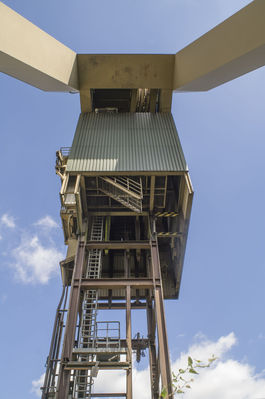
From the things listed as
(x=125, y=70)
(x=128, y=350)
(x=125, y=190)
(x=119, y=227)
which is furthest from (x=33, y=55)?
(x=128, y=350)

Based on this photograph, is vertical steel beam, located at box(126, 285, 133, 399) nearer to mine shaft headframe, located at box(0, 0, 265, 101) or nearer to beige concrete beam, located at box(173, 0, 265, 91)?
beige concrete beam, located at box(173, 0, 265, 91)

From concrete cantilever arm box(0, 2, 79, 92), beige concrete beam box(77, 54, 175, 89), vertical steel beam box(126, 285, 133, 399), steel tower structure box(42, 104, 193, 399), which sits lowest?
vertical steel beam box(126, 285, 133, 399)

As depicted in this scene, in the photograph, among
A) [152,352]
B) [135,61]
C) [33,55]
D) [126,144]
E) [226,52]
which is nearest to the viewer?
[226,52]

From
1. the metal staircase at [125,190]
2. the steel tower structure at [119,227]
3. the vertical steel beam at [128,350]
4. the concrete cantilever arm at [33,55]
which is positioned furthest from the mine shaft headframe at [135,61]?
the vertical steel beam at [128,350]

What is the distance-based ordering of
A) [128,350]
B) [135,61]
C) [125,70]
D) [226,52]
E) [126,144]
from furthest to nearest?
[125,70] < [135,61] < [126,144] < [226,52] < [128,350]

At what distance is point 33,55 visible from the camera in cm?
1545

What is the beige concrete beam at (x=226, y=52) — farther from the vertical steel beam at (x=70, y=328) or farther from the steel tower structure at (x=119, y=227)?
the vertical steel beam at (x=70, y=328)

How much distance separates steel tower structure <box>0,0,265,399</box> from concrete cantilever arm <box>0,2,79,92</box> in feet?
0.20

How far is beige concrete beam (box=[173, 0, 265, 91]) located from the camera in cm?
1261

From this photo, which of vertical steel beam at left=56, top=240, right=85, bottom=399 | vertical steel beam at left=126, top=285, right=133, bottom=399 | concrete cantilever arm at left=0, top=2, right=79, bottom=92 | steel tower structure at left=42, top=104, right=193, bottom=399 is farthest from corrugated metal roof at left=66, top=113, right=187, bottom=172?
vertical steel beam at left=126, top=285, right=133, bottom=399

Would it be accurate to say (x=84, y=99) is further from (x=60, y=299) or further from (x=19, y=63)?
(x=60, y=299)

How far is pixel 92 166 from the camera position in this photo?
53.7 feet

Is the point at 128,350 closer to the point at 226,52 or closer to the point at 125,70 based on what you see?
the point at 226,52

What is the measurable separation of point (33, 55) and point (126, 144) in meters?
7.11
